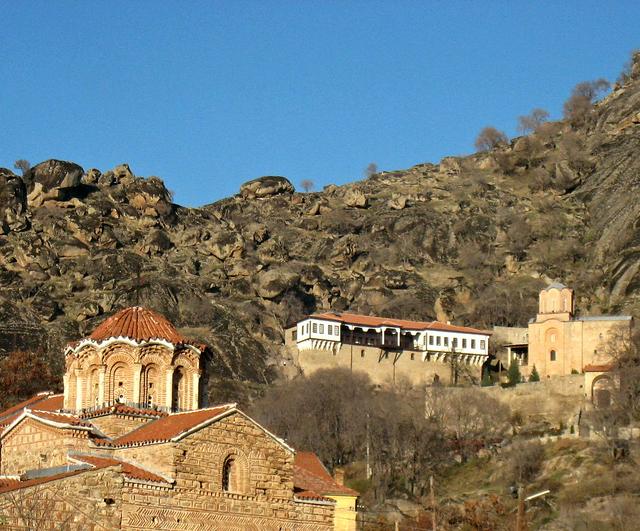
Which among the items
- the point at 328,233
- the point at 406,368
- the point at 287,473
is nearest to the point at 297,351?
the point at 406,368

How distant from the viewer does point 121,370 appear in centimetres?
4741

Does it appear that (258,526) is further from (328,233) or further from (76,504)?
(328,233)

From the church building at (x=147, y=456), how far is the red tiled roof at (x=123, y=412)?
0.04 m

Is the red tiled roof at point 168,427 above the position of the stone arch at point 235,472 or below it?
above

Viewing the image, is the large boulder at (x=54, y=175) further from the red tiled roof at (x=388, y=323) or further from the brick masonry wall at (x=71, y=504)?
the brick masonry wall at (x=71, y=504)

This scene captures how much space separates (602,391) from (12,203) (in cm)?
4704

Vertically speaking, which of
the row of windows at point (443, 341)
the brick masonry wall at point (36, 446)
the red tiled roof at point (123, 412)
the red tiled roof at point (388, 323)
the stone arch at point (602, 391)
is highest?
the red tiled roof at point (388, 323)

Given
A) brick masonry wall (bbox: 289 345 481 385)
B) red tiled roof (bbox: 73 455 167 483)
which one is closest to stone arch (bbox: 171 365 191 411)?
red tiled roof (bbox: 73 455 167 483)

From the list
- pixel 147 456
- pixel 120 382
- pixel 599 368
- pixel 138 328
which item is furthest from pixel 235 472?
pixel 599 368

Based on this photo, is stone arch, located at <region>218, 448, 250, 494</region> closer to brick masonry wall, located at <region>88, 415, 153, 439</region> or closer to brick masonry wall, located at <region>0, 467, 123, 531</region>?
brick masonry wall, located at <region>0, 467, 123, 531</region>

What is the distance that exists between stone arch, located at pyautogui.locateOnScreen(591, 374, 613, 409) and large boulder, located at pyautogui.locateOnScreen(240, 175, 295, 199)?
167 ft

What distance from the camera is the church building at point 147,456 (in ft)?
126

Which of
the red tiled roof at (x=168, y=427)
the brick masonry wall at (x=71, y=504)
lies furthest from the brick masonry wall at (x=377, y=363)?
the brick masonry wall at (x=71, y=504)

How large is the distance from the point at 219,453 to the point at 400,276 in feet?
241
